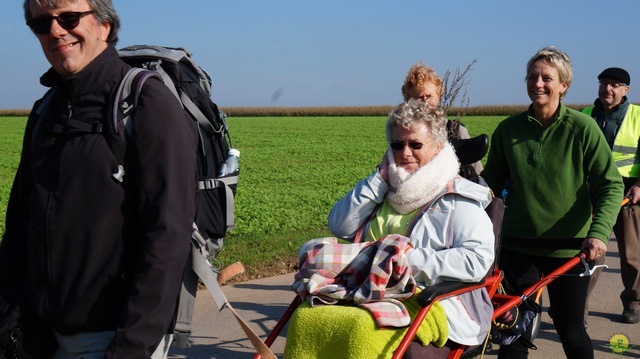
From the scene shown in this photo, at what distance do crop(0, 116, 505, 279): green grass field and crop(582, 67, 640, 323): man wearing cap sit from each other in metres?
3.38

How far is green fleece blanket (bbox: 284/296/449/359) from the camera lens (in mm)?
3236

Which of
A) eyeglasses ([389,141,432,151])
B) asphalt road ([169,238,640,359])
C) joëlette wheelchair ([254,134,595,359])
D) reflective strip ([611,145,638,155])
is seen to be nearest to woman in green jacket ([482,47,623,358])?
joëlette wheelchair ([254,134,595,359])

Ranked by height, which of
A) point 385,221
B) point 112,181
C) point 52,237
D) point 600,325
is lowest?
point 600,325

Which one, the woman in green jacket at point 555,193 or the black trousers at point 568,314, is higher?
the woman in green jacket at point 555,193

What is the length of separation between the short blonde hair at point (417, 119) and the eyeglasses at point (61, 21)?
177 centimetres

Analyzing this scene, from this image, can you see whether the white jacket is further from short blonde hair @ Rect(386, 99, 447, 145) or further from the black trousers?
the black trousers

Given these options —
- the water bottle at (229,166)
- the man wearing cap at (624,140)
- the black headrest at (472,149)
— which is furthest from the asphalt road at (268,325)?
the water bottle at (229,166)

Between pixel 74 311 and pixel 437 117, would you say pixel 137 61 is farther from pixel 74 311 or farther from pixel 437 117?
pixel 437 117

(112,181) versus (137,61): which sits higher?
(137,61)

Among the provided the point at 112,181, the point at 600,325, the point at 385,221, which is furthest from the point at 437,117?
the point at 600,325

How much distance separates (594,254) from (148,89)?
117 inches

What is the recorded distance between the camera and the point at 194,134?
2699mm

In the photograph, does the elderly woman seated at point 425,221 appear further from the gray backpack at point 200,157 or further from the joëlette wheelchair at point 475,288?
the gray backpack at point 200,157

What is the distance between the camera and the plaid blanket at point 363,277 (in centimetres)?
338
